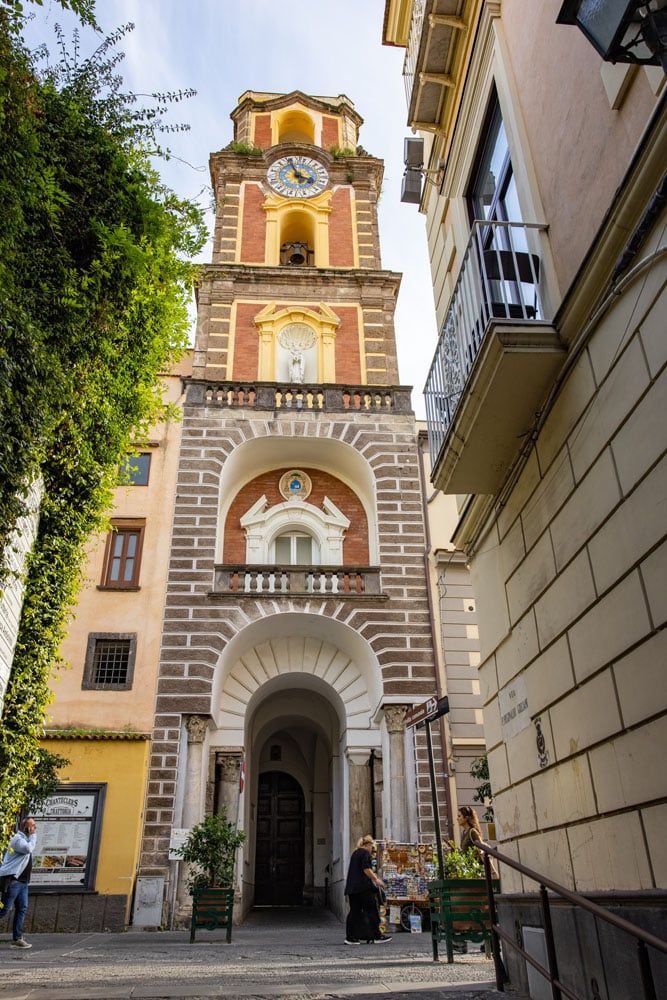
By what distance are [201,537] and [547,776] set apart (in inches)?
484

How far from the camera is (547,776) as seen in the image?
548 centimetres

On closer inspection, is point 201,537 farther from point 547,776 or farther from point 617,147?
point 617,147

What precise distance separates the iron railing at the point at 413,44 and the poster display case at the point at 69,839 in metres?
12.6

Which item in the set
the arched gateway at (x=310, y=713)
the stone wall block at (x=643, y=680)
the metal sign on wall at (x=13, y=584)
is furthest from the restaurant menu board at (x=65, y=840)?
the stone wall block at (x=643, y=680)

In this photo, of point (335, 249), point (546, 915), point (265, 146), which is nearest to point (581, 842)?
point (546, 915)

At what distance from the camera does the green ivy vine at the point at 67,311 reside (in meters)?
7.09

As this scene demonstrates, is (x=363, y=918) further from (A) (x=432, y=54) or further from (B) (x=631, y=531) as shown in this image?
(A) (x=432, y=54)

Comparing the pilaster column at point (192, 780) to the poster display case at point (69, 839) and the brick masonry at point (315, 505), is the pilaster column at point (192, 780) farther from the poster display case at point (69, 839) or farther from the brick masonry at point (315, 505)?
the brick masonry at point (315, 505)

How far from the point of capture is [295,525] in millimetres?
18516

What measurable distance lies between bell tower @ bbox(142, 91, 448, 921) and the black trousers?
4.19 m

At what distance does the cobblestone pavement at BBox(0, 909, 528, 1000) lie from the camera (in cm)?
537

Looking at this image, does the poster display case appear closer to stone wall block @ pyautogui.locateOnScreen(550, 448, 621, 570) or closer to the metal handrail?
the metal handrail

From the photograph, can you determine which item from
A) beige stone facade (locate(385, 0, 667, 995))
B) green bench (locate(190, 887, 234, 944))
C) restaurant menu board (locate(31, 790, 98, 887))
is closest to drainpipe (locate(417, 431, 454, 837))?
green bench (locate(190, 887, 234, 944))

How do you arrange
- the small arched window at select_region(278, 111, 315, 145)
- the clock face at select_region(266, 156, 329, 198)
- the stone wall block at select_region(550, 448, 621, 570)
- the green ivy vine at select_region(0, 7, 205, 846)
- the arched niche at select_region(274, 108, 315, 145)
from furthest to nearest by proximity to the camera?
the small arched window at select_region(278, 111, 315, 145), the arched niche at select_region(274, 108, 315, 145), the clock face at select_region(266, 156, 329, 198), the green ivy vine at select_region(0, 7, 205, 846), the stone wall block at select_region(550, 448, 621, 570)
